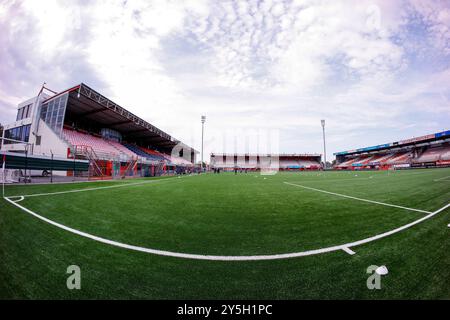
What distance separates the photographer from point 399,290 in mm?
1682

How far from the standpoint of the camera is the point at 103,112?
86.9 ft

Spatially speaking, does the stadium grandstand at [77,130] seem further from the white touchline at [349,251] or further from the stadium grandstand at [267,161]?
the stadium grandstand at [267,161]

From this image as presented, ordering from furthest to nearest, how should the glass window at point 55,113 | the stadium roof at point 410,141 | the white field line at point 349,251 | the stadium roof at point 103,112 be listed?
the stadium roof at point 410,141 < the stadium roof at point 103,112 < the glass window at point 55,113 < the white field line at point 349,251

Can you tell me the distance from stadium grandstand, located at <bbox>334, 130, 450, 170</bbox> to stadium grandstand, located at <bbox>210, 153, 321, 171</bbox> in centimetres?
1770

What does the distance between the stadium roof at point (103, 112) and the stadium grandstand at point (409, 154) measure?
6579 centimetres

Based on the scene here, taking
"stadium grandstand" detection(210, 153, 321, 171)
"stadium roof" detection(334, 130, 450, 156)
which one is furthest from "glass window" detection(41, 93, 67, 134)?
"stadium roof" detection(334, 130, 450, 156)

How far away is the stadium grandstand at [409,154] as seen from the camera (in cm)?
4403

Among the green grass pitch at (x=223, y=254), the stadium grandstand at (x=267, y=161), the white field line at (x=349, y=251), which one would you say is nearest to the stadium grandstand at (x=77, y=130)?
the green grass pitch at (x=223, y=254)

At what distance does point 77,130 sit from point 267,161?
68.2m

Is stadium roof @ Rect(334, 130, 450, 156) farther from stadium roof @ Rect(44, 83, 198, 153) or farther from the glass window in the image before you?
the glass window

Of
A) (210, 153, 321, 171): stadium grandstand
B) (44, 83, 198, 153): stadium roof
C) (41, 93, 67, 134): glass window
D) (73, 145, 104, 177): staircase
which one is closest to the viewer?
(73, 145, 104, 177): staircase

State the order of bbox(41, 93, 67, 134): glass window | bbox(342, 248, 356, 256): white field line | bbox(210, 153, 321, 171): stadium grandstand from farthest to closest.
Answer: bbox(210, 153, 321, 171): stadium grandstand, bbox(41, 93, 67, 134): glass window, bbox(342, 248, 356, 256): white field line

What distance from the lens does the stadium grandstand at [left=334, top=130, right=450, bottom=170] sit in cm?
4403
